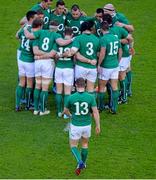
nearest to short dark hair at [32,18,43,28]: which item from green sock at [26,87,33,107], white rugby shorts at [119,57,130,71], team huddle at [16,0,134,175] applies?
team huddle at [16,0,134,175]

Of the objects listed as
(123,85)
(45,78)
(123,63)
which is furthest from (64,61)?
(123,85)

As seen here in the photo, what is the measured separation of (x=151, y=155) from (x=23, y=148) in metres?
2.28

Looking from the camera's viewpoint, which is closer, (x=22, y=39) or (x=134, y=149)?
(x=134, y=149)

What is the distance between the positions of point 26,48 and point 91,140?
2.40m

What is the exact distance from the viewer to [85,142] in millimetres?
10938

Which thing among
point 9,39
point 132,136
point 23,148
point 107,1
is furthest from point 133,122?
point 107,1

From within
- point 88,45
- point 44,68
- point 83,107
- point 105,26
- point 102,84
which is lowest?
point 102,84

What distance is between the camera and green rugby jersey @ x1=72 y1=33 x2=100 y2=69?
42.2 ft

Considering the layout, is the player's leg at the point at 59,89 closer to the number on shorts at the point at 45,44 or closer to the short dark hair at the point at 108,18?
the number on shorts at the point at 45,44

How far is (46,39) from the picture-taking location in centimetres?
1301

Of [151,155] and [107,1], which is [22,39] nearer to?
[151,155]

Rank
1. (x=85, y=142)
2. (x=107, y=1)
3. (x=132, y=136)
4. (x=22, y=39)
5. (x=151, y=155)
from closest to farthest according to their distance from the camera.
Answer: (x=85, y=142)
(x=151, y=155)
(x=132, y=136)
(x=22, y=39)
(x=107, y=1)

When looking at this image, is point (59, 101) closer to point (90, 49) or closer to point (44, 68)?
point (44, 68)

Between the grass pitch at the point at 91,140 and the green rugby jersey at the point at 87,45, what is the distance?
1.39 meters
